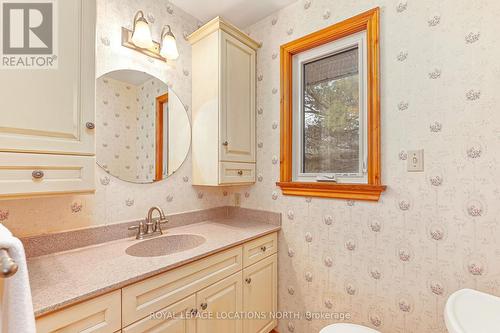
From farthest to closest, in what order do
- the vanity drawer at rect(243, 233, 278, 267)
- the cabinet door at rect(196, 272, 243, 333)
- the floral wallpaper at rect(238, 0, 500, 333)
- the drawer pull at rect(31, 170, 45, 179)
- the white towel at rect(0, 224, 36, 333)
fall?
the vanity drawer at rect(243, 233, 278, 267) → the cabinet door at rect(196, 272, 243, 333) → the floral wallpaper at rect(238, 0, 500, 333) → the drawer pull at rect(31, 170, 45, 179) → the white towel at rect(0, 224, 36, 333)

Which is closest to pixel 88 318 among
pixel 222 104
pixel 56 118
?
pixel 56 118

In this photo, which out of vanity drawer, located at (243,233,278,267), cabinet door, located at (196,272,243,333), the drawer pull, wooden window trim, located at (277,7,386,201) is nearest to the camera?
the drawer pull

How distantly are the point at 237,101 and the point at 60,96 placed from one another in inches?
41.4

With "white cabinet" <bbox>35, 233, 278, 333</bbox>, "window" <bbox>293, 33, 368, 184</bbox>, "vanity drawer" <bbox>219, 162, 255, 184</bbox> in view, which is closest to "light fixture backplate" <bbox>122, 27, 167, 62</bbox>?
"vanity drawer" <bbox>219, 162, 255, 184</bbox>

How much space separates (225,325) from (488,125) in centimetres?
164

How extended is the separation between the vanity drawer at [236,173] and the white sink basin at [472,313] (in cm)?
124

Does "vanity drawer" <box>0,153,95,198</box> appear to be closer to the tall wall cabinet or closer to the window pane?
the tall wall cabinet

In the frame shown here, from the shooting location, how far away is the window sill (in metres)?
1.34

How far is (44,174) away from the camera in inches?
34.2

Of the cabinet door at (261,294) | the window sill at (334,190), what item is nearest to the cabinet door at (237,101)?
the window sill at (334,190)

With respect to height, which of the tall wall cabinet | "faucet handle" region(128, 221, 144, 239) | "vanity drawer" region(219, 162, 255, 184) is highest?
the tall wall cabinet

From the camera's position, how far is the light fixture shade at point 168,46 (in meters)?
1.54

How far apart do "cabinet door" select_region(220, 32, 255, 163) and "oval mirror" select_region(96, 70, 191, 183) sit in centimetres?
34

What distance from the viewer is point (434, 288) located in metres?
1.18
